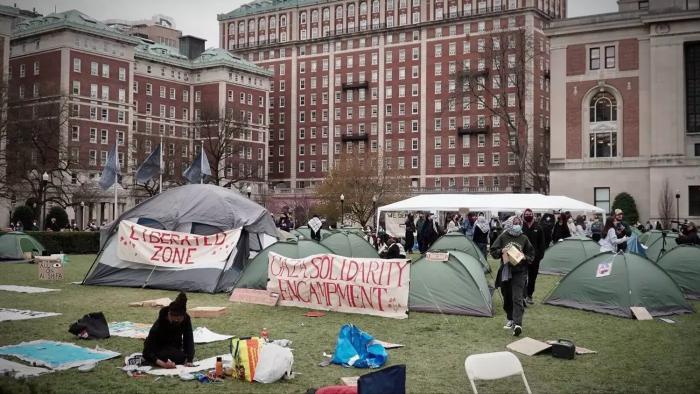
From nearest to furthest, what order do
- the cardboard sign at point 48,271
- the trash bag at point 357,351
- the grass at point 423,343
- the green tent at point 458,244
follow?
the grass at point 423,343 < the trash bag at point 357,351 < the cardboard sign at point 48,271 < the green tent at point 458,244

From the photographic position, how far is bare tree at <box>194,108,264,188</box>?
72.5m

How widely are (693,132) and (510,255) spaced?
47170mm

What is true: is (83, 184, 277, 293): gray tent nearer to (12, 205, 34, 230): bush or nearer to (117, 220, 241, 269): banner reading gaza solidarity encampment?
(117, 220, 241, 269): banner reading gaza solidarity encampment

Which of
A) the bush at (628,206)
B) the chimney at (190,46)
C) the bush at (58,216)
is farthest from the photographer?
the chimney at (190,46)

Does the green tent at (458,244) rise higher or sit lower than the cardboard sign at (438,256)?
lower

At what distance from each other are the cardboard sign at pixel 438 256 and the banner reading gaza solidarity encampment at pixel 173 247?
5.66 meters

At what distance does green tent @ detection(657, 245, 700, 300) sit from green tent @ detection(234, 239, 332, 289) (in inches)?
387

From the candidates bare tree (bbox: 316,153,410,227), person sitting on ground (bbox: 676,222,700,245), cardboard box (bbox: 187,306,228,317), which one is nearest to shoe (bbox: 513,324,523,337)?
cardboard box (bbox: 187,306,228,317)

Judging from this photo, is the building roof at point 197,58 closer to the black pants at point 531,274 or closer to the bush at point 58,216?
the bush at point 58,216

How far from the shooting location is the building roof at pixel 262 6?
111 meters

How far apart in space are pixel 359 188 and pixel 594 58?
25246 mm

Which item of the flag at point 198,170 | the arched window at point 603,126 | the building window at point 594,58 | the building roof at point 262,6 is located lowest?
the flag at point 198,170

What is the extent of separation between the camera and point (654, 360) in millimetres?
9781

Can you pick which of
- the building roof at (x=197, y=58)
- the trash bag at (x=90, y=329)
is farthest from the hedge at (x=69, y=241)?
the building roof at (x=197, y=58)
